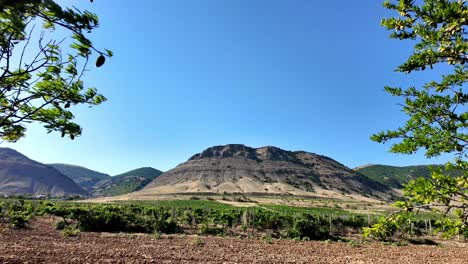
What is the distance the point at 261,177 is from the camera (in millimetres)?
161375

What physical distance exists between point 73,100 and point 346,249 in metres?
23.4

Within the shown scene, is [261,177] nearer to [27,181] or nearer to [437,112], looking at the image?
[27,181]

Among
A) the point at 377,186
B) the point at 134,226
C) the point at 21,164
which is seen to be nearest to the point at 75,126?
the point at 134,226

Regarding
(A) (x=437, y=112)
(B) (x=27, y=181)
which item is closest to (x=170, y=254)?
(A) (x=437, y=112)

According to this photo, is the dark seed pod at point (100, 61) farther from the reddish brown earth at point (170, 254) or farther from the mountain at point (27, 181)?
the mountain at point (27, 181)

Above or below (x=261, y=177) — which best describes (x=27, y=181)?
below

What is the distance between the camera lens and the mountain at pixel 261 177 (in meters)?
144

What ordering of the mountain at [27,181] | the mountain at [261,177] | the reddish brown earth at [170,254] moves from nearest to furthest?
the reddish brown earth at [170,254] < the mountain at [261,177] < the mountain at [27,181]

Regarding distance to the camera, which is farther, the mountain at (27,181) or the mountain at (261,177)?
the mountain at (27,181)

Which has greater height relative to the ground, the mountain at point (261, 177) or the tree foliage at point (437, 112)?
the mountain at point (261, 177)

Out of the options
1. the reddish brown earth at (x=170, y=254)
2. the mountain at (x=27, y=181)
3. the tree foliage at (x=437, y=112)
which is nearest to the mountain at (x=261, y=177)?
the mountain at (x=27, y=181)

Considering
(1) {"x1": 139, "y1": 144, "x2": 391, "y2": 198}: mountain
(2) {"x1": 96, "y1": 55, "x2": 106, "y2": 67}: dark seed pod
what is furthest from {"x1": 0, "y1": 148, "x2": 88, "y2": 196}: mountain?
(2) {"x1": 96, "y1": 55, "x2": 106, "y2": 67}: dark seed pod

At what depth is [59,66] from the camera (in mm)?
5703

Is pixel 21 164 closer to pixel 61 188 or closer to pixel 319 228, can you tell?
pixel 61 188
